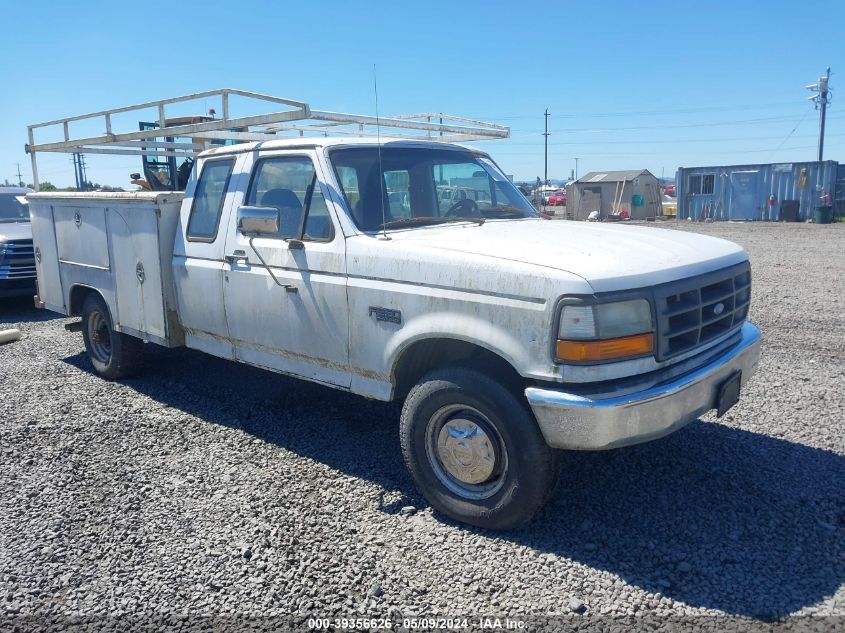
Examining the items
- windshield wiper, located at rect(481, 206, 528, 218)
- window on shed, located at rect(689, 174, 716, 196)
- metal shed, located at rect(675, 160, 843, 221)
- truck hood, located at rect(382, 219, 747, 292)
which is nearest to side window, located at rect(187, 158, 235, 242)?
truck hood, located at rect(382, 219, 747, 292)

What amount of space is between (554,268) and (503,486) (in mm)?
1149

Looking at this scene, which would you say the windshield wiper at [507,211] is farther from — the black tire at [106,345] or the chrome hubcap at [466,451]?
the black tire at [106,345]

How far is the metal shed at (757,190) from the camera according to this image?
30.0m

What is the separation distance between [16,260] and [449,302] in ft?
→ 29.1

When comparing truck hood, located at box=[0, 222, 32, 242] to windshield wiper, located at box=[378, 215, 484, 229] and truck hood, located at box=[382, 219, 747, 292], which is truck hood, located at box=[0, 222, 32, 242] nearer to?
windshield wiper, located at box=[378, 215, 484, 229]

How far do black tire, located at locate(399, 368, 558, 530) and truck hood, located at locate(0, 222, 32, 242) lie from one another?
8197 mm

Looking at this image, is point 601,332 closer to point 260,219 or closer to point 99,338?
point 260,219

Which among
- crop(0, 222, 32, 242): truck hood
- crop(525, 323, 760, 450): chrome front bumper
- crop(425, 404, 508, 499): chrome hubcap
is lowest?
crop(425, 404, 508, 499): chrome hubcap

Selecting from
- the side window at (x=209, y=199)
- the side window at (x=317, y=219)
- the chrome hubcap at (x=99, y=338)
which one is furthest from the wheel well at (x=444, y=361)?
the chrome hubcap at (x=99, y=338)

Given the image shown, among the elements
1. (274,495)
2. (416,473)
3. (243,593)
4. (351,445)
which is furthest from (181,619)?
(351,445)

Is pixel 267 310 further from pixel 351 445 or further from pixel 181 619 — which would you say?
pixel 181 619

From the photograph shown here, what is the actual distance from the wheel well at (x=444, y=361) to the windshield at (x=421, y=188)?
31.9 inches

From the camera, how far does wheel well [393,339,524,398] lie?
3590 mm

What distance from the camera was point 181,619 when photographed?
9.82ft
